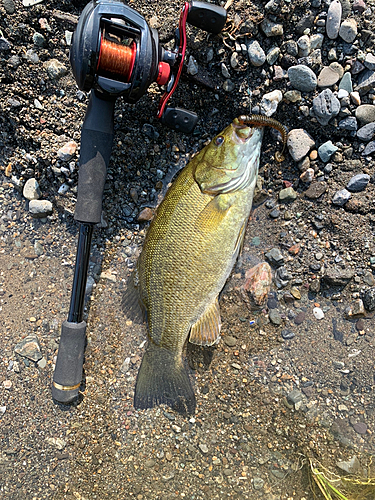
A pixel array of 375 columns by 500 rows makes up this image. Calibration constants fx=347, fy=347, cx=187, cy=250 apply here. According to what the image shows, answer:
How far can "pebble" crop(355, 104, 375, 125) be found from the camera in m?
2.70

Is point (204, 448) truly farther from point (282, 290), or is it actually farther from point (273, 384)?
point (282, 290)

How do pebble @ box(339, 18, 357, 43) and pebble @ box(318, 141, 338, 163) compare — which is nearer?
pebble @ box(339, 18, 357, 43)

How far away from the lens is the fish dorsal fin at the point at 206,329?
278 cm

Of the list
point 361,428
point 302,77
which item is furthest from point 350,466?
point 302,77

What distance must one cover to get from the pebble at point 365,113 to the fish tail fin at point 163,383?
238 centimetres

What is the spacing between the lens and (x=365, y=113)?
2.70 metres

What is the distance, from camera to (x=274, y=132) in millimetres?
2820

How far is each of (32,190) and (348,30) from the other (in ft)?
9.11

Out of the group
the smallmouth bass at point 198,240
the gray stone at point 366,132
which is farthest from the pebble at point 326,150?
the smallmouth bass at point 198,240

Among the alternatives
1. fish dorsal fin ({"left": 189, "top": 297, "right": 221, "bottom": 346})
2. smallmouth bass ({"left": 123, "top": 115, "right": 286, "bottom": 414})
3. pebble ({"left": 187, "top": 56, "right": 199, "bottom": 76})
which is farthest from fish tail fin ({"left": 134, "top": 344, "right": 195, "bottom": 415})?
pebble ({"left": 187, "top": 56, "right": 199, "bottom": 76})

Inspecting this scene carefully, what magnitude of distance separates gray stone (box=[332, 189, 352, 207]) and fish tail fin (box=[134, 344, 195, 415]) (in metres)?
1.79

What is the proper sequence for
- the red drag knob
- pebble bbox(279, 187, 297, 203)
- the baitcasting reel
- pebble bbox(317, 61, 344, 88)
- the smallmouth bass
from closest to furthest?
the baitcasting reel → the red drag knob → the smallmouth bass → pebble bbox(317, 61, 344, 88) → pebble bbox(279, 187, 297, 203)

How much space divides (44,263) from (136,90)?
164 centimetres

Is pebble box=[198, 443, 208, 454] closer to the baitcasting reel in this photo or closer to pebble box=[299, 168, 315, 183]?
pebble box=[299, 168, 315, 183]
